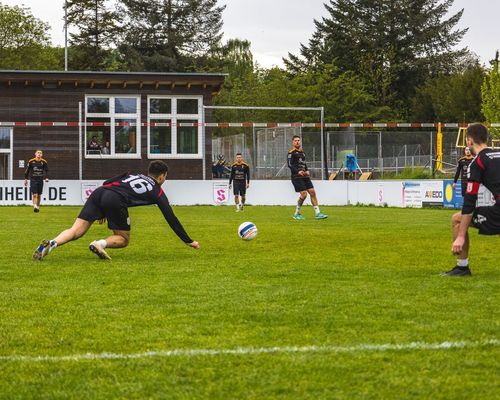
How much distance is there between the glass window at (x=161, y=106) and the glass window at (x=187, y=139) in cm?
152

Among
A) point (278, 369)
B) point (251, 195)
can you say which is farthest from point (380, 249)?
point (251, 195)

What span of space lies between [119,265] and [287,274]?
2.21m

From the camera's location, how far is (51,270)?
1027cm

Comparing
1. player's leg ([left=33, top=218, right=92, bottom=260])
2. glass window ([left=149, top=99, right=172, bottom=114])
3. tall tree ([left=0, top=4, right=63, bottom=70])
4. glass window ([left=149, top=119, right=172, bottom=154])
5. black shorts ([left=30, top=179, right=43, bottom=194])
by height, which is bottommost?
player's leg ([left=33, top=218, right=92, bottom=260])

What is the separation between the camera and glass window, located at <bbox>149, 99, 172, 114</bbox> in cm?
3944

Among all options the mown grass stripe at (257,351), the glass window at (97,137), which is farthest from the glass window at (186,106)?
the mown grass stripe at (257,351)

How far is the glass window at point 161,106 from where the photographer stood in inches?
1553

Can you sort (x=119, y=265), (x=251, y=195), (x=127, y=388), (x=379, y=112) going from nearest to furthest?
(x=127, y=388)
(x=119, y=265)
(x=251, y=195)
(x=379, y=112)

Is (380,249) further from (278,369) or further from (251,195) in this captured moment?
(251,195)

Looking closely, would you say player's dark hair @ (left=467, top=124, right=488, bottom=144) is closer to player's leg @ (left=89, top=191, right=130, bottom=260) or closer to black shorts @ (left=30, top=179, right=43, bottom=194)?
player's leg @ (left=89, top=191, right=130, bottom=260)

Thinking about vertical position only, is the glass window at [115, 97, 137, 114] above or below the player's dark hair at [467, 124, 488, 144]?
above

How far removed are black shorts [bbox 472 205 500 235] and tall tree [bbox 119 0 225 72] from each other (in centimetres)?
6479

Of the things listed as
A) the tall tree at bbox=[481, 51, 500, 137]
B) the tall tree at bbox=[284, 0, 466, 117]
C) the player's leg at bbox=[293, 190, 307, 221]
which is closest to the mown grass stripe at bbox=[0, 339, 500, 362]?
the player's leg at bbox=[293, 190, 307, 221]

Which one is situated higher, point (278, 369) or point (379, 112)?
point (379, 112)
